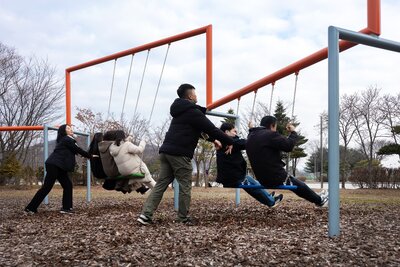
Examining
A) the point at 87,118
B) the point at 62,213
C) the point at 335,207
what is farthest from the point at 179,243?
the point at 87,118

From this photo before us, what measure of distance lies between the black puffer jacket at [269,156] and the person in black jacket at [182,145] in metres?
0.40

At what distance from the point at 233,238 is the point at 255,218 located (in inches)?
64.8

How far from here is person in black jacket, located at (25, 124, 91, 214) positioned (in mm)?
6941

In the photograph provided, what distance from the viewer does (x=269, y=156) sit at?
192 inches

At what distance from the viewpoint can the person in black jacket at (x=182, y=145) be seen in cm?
491

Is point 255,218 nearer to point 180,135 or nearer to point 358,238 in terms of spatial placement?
point 180,135

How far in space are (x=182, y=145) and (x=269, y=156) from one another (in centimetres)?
101

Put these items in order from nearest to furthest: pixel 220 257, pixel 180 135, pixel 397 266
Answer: pixel 397 266 < pixel 220 257 < pixel 180 135

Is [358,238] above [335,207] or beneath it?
beneath

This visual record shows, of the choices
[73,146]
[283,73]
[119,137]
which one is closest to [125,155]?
[119,137]

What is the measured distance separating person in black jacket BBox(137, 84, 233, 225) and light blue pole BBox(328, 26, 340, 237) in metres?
1.46

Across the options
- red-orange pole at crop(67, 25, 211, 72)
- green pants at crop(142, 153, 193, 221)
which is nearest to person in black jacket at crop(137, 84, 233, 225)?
green pants at crop(142, 153, 193, 221)

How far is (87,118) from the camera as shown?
27.8 meters

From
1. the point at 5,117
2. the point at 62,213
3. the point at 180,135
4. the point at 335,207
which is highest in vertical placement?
the point at 5,117
